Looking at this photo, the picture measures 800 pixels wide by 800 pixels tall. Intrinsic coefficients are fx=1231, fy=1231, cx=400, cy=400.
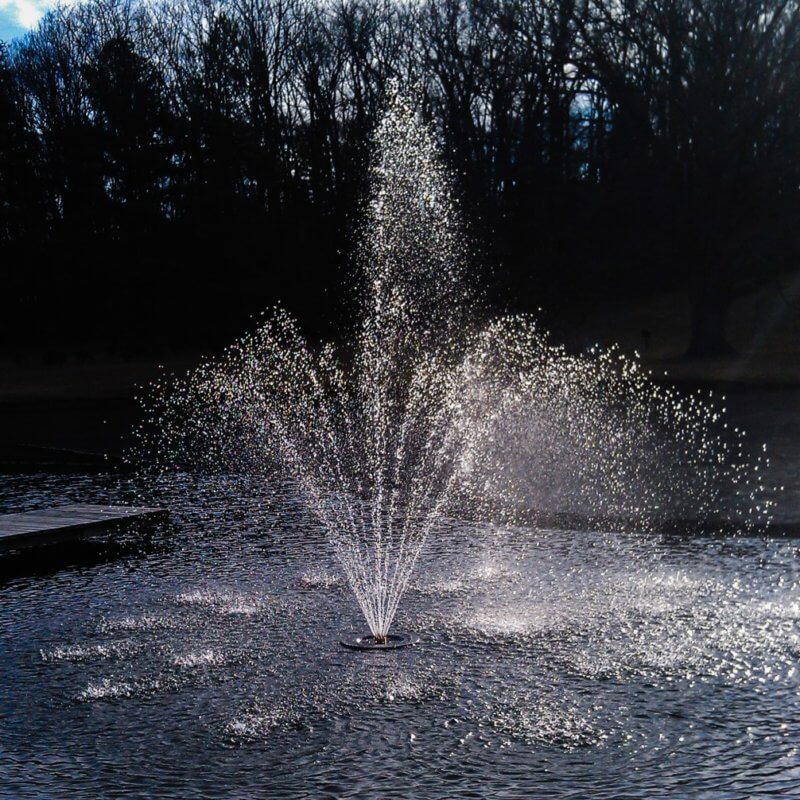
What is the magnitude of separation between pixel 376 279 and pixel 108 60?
11722 millimetres

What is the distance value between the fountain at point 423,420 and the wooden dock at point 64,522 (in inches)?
59.5

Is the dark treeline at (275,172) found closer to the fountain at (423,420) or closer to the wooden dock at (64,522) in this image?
the fountain at (423,420)

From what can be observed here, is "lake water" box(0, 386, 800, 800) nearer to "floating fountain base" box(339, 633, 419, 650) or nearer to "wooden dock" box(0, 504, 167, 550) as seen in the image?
"floating fountain base" box(339, 633, 419, 650)

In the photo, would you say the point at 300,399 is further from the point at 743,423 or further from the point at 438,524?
the point at 438,524

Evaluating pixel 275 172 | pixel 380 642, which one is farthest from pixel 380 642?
pixel 275 172

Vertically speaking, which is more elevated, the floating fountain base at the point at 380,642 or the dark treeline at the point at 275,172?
the dark treeline at the point at 275,172

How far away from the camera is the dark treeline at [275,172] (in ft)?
107

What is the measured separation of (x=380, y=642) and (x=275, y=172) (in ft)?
113

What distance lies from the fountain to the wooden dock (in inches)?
59.5

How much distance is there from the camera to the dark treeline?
3272cm

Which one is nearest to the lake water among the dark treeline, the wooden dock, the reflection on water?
the reflection on water

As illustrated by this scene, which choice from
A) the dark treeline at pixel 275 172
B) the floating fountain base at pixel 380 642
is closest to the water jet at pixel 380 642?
the floating fountain base at pixel 380 642

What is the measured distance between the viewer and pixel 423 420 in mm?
18812

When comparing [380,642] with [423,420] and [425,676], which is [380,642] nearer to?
[425,676]
